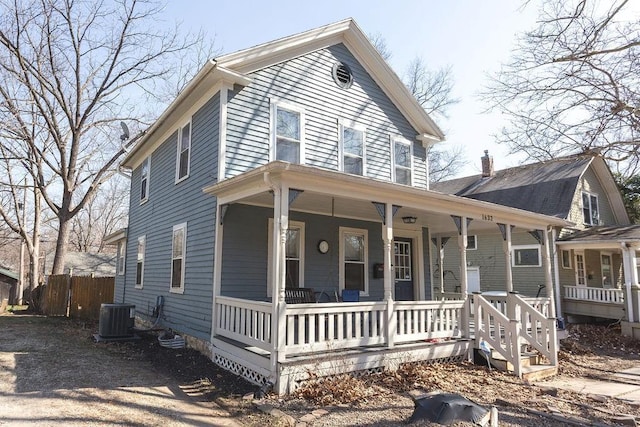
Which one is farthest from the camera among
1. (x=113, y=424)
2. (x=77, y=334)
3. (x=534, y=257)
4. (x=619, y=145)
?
(x=534, y=257)

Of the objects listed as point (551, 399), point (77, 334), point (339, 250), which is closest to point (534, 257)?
point (339, 250)

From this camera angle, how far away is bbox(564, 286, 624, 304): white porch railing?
1442 centimetres

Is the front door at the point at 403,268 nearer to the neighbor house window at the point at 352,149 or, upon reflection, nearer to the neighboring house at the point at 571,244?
the neighbor house window at the point at 352,149

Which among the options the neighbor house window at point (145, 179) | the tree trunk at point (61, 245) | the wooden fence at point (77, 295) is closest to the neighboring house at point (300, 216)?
the neighbor house window at point (145, 179)

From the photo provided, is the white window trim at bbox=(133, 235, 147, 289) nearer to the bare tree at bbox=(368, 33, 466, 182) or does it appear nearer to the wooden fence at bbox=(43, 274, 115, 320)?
the wooden fence at bbox=(43, 274, 115, 320)

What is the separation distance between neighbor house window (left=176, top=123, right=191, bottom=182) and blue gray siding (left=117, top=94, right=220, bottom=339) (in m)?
0.22

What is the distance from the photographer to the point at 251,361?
20.6ft

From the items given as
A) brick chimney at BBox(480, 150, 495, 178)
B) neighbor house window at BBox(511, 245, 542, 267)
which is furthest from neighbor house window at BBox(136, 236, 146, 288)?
brick chimney at BBox(480, 150, 495, 178)

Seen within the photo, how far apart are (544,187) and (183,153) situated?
52.7ft

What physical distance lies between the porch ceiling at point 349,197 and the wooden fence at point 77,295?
10.8 meters

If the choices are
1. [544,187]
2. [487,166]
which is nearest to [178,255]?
[544,187]

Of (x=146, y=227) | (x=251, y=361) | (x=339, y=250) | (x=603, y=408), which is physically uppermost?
(x=146, y=227)

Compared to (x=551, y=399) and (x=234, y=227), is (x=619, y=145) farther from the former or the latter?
(x=234, y=227)

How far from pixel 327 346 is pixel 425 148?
7.51 m
